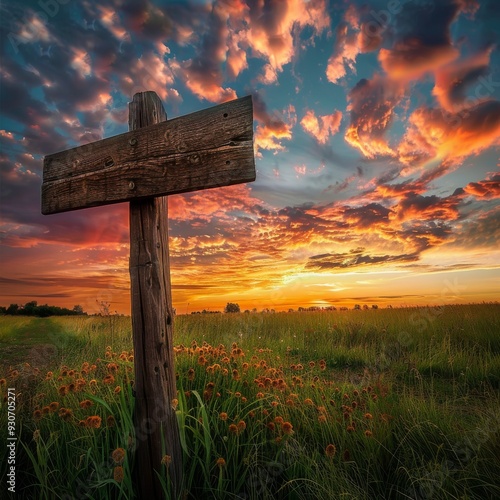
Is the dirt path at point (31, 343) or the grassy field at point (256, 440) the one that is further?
the dirt path at point (31, 343)

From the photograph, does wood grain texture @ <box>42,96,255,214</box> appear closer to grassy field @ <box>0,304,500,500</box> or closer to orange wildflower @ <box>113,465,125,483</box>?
grassy field @ <box>0,304,500,500</box>

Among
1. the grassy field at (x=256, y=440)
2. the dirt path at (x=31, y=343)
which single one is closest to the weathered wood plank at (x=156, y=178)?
the grassy field at (x=256, y=440)

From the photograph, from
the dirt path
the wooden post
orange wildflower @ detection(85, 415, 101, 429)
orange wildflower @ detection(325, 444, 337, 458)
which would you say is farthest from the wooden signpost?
the dirt path

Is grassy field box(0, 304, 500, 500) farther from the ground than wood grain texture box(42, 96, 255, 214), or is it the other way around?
wood grain texture box(42, 96, 255, 214)

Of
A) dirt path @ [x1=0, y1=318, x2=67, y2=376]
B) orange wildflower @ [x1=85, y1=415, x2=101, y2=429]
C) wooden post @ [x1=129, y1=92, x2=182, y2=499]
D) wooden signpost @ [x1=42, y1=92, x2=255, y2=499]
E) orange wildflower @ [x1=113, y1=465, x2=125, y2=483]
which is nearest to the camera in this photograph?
orange wildflower @ [x1=113, y1=465, x2=125, y2=483]

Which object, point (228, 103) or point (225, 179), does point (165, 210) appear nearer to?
point (225, 179)

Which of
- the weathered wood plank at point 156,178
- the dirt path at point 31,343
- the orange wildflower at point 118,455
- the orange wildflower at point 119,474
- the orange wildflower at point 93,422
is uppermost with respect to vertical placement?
the weathered wood plank at point 156,178

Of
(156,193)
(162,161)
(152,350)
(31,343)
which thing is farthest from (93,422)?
(31,343)

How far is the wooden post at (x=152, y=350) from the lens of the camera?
2.92 meters

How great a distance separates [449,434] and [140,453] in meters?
2.90

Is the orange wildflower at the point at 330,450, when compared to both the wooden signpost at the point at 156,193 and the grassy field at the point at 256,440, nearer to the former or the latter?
the grassy field at the point at 256,440

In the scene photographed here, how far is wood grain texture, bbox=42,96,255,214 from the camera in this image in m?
2.65

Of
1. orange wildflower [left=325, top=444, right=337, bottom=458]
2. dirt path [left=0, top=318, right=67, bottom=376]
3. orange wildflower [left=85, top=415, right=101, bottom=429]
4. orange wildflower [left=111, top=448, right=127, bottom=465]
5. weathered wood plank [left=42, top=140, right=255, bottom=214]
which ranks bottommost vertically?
orange wildflower [left=325, top=444, right=337, bottom=458]

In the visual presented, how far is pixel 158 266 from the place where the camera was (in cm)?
305
